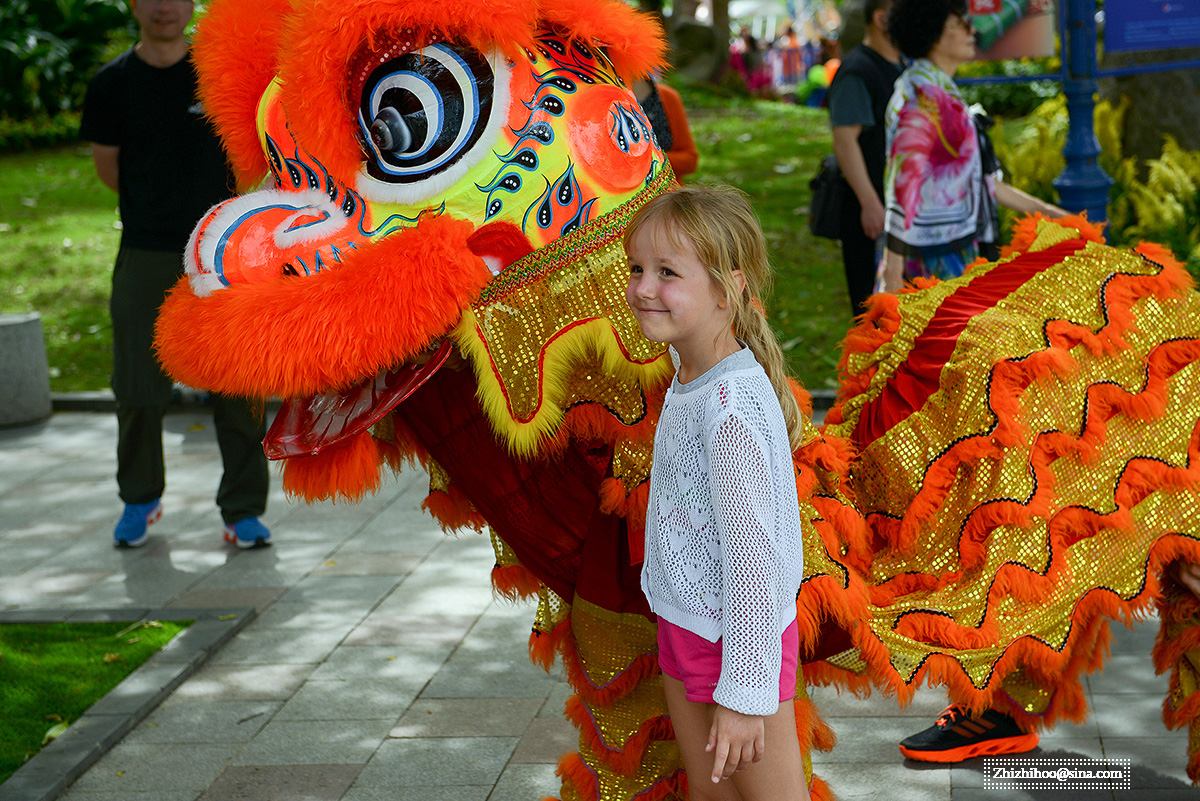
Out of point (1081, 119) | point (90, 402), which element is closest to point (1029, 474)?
point (1081, 119)

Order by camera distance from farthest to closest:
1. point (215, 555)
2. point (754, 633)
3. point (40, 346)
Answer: point (40, 346) < point (215, 555) < point (754, 633)

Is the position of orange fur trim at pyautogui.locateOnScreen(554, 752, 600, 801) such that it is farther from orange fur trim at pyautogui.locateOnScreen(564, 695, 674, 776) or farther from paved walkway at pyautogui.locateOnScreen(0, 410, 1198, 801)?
paved walkway at pyautogui.locateOnScreen(0, 410, 1198, 801)

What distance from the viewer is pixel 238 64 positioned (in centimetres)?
224

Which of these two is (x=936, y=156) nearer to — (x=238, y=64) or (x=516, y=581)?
(x=516, y=581)

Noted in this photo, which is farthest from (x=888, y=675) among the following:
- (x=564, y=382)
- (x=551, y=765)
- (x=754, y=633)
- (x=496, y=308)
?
(x=551, y=765)

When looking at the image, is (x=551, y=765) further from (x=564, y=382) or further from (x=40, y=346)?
(x=40, y=346)

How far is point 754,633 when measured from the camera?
1.94m

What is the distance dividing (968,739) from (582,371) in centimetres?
183

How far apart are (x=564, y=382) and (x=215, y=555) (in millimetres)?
3577

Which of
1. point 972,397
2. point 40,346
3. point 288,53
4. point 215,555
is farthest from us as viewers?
point 40,346

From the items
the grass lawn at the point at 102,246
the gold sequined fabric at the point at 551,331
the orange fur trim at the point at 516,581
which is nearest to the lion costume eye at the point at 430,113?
the gold sequined fabric at the point at 551,331

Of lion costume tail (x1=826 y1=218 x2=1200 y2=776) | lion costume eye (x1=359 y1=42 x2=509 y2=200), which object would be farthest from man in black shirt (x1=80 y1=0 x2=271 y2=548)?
lion costume tail (x1=826 y1=218 x2=1200 y2=776)

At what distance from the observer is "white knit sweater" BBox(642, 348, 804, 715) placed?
6.37ft

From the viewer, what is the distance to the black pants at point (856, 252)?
5.62m
